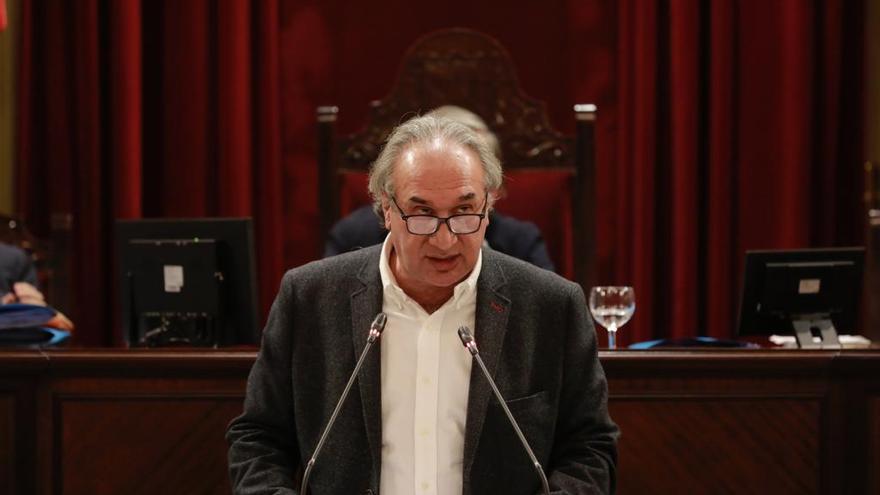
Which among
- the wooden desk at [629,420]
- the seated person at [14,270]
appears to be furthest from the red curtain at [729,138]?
the seated person at [14,270]

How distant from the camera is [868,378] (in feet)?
7.89

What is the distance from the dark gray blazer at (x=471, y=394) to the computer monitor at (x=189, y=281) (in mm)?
886

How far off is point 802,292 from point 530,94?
2045 millimetres

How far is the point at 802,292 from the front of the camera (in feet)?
9.30

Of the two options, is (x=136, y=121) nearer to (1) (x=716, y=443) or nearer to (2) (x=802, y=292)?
(2) (x=802, y=292)

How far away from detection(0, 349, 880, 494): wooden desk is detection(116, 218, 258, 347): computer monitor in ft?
1.31

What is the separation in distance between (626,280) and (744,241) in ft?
1.55

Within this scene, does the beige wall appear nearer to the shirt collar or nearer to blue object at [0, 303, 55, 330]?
blue object at [0, 303, 55, 330]

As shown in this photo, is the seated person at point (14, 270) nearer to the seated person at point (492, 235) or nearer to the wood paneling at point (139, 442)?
the seated person at point (492, 235)

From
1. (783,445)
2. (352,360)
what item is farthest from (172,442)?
(783,445)

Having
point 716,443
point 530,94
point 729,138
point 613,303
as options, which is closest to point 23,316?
point 613,303

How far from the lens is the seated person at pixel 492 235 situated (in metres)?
3.51

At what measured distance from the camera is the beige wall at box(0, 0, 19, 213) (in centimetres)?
462

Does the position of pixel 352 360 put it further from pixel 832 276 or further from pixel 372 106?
pixel 372 106
